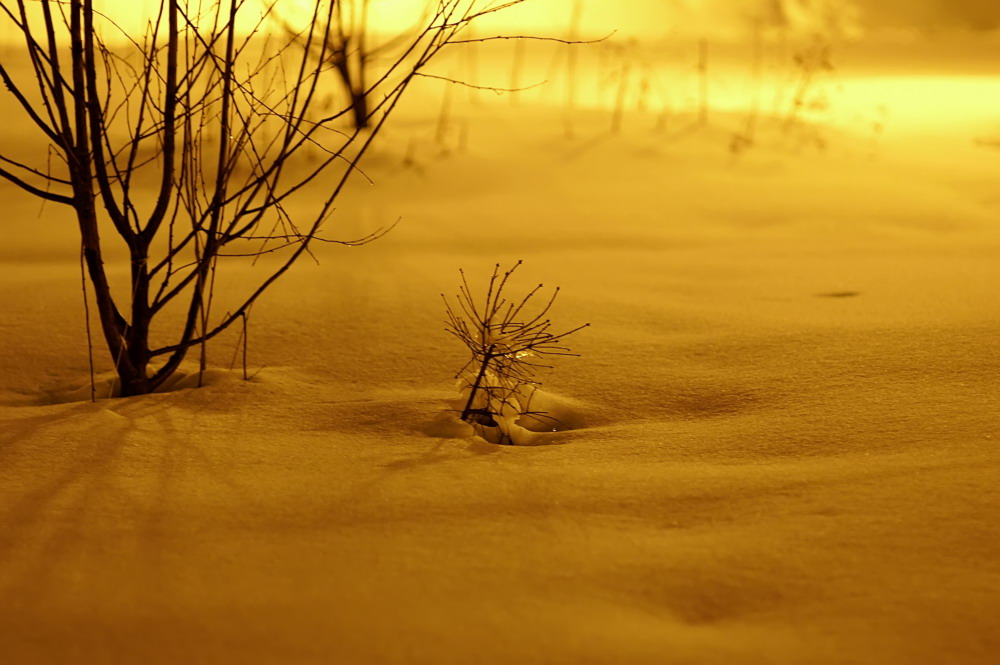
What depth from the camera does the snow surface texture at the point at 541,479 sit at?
4.08 feet

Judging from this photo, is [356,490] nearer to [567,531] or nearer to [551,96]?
[567,531]

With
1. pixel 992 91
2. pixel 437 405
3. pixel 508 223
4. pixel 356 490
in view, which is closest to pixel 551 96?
Answer: pixel 992 91

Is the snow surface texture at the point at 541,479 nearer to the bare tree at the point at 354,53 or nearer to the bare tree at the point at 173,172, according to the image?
the bare tree at the point at 173,172

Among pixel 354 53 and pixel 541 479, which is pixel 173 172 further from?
pixel 354 53

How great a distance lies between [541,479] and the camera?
1.67m

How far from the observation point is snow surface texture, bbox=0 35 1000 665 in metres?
1.24

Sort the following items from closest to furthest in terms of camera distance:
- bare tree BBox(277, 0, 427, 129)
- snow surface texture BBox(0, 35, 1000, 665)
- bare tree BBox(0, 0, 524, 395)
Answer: snow surface texture BBox(0, 35, 1000, 665) → bare tree BBox(0, 0, 524, 395) → bare tree BBox(277, 0, 427, 129)

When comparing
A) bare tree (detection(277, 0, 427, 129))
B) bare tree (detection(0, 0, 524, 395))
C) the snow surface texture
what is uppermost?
bare tree (detection(277, 0, 427, 129))

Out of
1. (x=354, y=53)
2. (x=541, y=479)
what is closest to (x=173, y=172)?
(x=541, y=479)

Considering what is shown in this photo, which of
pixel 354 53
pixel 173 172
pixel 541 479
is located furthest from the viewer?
pixel 354 53

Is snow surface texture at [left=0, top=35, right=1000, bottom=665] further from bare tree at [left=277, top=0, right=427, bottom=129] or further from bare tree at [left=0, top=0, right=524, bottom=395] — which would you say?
bare tree at [left=277, top=0, right=427, bottom=129]

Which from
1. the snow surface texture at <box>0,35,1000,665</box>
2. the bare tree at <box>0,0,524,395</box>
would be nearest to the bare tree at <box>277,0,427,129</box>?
the bare tree at <box>0,0,524,395</box>

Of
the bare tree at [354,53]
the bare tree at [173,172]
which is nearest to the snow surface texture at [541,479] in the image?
the bare tree at [173,172]

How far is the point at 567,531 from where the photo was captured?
1.48 meters
